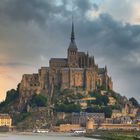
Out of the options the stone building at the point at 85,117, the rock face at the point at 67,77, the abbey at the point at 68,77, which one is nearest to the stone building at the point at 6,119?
the rock face at the point at 67,77

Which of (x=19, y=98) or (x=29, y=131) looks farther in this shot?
(x=19, y=98)

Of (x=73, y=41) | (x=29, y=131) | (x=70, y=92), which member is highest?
(x=73, y=41)

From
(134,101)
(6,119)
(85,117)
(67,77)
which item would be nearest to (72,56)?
(67,77)

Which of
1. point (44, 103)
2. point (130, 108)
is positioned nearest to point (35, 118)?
point (44, 103)

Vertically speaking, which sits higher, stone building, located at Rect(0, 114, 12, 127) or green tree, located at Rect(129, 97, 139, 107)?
green tree, located at Rect(129, 97, 139, 107)

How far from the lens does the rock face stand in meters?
146

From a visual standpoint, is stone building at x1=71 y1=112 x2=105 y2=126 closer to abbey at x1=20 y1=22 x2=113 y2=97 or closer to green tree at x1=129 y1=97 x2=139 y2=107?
abbey at x1=20 y1=22 x2=113 y2=97

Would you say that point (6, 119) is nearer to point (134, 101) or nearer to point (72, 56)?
point (72, 56)

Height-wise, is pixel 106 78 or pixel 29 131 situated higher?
pixel 106 78

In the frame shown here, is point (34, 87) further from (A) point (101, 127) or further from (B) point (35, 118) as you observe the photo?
(A) point (101, 127)

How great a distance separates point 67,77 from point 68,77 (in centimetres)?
26

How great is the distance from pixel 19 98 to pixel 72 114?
14.5 m

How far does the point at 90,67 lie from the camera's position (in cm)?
14925

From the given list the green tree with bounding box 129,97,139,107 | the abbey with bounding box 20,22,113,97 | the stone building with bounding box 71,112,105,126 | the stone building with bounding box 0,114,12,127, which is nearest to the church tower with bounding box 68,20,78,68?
the abbey with bounding box 20,22,113,97
